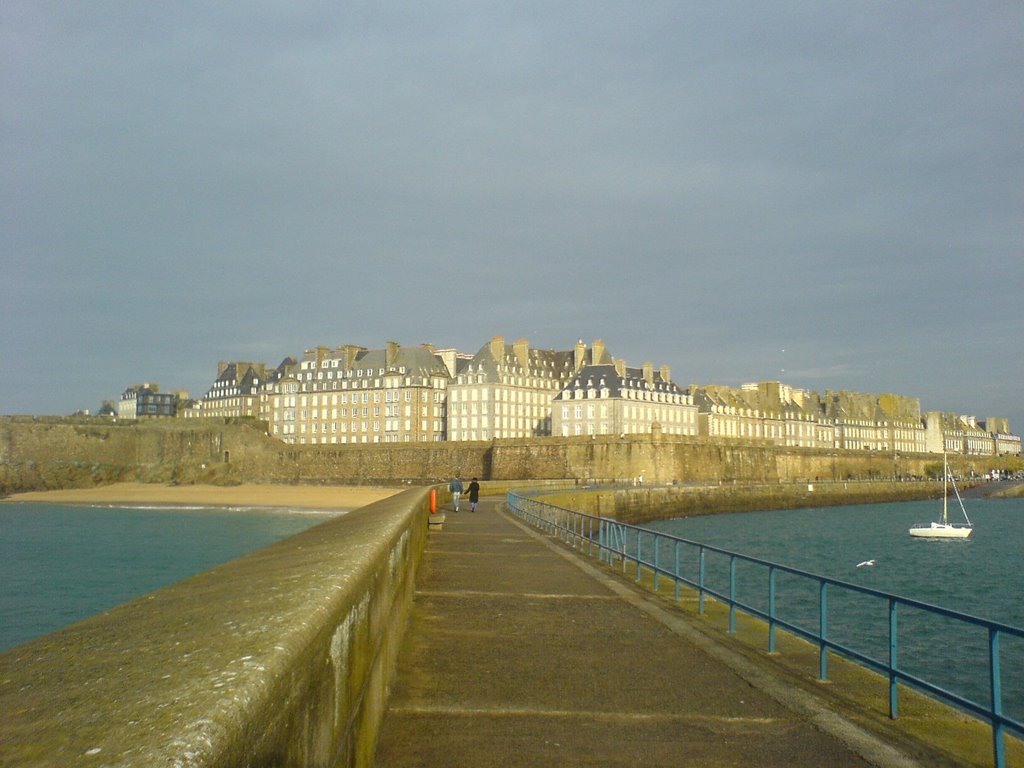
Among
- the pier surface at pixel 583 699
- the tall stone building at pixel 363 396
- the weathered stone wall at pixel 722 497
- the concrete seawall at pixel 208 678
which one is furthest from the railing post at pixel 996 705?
the tall stone building at pixel 363 396

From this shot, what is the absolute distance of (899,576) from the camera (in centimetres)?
3506

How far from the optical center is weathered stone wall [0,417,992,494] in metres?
72.7

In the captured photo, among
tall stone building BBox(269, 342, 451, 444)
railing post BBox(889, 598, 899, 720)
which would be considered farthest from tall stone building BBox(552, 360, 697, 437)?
railing post BBox(889, 598, 899, 720)

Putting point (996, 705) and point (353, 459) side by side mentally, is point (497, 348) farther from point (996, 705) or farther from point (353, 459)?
point (996, 705)

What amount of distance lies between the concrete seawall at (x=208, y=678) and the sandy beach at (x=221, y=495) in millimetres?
59405

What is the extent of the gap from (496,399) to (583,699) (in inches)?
3240

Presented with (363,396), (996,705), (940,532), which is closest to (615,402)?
→ (363,396)

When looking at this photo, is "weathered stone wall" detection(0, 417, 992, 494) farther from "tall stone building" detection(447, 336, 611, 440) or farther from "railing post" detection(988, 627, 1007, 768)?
"railing post" detection(988, 627, 1007, 768)

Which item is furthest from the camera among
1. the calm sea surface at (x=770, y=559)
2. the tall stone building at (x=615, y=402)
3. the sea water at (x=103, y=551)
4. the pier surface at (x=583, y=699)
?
the tall stone building at (x=615, y=402)

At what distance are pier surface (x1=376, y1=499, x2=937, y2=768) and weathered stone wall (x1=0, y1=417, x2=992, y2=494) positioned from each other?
60.7 m

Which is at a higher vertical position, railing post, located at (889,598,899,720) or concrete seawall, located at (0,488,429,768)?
concrete seawall, located at (0,488,429,768)

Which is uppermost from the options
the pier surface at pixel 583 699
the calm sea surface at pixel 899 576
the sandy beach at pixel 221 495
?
the pier surface at pixel 583 699

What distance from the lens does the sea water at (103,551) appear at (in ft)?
80.6

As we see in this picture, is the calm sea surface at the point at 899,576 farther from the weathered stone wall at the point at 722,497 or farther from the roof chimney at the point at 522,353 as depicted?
the roof chimney at the point at 522,353
